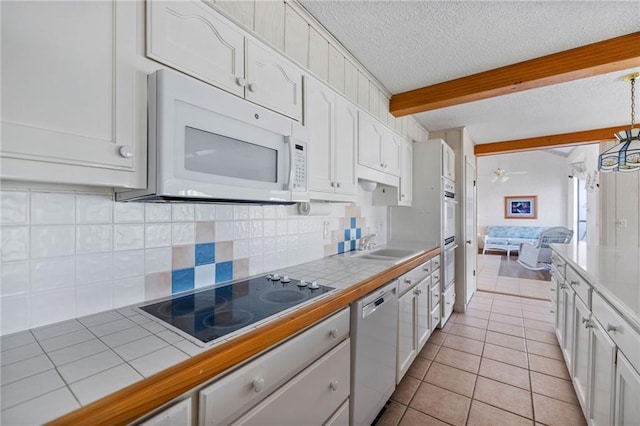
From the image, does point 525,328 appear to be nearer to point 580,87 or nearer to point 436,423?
point 436,423

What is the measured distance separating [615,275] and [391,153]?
163 cm

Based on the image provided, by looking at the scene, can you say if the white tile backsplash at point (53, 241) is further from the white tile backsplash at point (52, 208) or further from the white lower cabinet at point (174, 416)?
the white lower cabinet at point (174, 416)

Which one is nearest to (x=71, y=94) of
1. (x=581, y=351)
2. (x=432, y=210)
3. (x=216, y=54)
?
(x=216, y=54)

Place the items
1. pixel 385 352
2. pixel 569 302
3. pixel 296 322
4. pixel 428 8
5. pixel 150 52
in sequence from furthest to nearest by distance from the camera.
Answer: pixel 569 302, pixel 385 352, pixel 428 8, pixel 296 322, pixel 150 52

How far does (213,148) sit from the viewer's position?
1004mm

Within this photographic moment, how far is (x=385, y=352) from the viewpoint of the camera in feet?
5.39

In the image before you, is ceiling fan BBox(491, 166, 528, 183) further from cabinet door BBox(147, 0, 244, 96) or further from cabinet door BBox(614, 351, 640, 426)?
cabinet door BBox(147, 0, 244, 96)

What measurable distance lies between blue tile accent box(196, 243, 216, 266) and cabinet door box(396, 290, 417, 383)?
1195 millimetres

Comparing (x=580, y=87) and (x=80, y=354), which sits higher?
(x=580, y=87)

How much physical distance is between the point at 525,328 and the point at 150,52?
386 centimetres

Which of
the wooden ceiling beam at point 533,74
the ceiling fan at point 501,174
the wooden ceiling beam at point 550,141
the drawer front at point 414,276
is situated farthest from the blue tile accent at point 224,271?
the ceiling fan at point 501,174

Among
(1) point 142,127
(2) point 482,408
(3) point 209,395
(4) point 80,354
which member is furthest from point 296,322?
(2) point 482,408

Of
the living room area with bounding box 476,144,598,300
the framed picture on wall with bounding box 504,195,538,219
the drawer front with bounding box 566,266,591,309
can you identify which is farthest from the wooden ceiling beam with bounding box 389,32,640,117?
the framed picture on wall with bounding box 504,195,538,219

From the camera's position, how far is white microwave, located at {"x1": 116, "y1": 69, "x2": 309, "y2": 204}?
85cm
